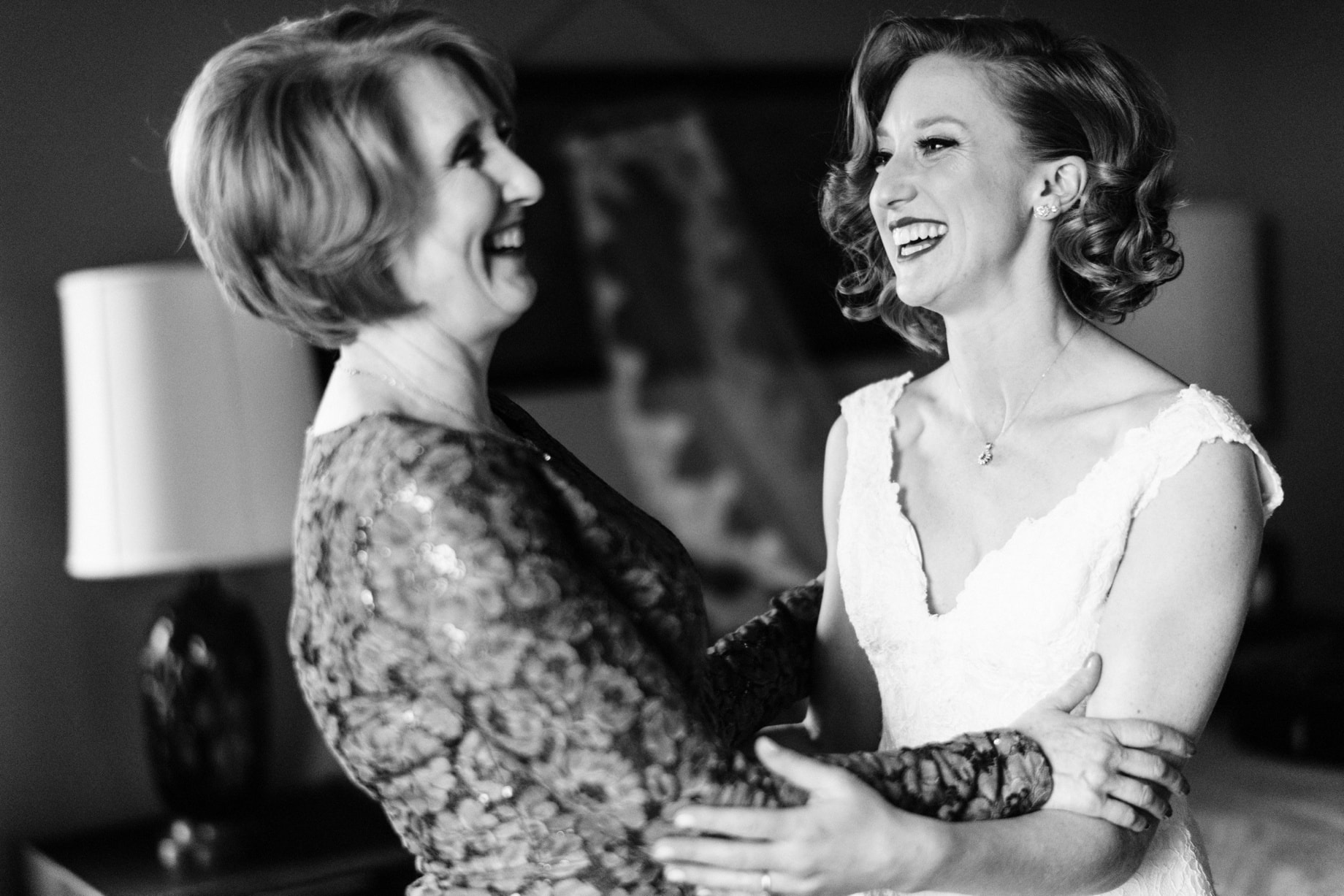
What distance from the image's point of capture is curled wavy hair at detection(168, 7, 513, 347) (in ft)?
4.19

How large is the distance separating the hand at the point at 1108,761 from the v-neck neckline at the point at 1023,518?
26cm

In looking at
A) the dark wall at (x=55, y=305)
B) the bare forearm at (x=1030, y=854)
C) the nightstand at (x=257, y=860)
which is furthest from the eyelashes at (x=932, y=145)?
the dark wall at (x=55, y=305)

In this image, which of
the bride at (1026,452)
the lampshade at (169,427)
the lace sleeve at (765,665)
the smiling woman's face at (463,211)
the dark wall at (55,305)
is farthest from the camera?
the dark wall at (55,305)

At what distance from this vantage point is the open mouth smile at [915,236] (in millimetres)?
1832

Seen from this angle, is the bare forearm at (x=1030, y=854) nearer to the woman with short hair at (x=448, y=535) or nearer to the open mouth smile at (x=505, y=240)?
the woman with short hair at (x=448, y=535)

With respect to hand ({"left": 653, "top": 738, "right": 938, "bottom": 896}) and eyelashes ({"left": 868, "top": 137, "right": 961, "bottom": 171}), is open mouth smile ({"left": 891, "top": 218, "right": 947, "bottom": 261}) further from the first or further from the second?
hand ({"left": 653, "top": 738, "right": 938, "bottom": 896})

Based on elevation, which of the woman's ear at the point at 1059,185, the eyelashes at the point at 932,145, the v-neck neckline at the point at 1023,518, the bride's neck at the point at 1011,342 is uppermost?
the eyelashes at the point at 932,145

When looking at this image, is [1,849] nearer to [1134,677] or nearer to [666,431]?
A: [666,431]

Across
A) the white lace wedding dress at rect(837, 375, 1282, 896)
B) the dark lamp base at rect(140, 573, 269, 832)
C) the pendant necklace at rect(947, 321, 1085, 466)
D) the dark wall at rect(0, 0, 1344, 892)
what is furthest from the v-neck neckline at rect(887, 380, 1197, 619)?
the dark wall at rect(0, 0, 1344, 892)

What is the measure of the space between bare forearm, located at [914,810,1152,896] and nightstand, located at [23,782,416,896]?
5.68 feet

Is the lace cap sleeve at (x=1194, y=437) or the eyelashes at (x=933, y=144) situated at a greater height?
the eyelashes at (x=933, y=144)

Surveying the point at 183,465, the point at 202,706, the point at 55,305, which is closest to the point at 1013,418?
the point at 183,465

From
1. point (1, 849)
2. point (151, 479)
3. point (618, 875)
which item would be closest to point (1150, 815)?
point (618, 875)

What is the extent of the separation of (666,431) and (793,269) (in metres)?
0.79
